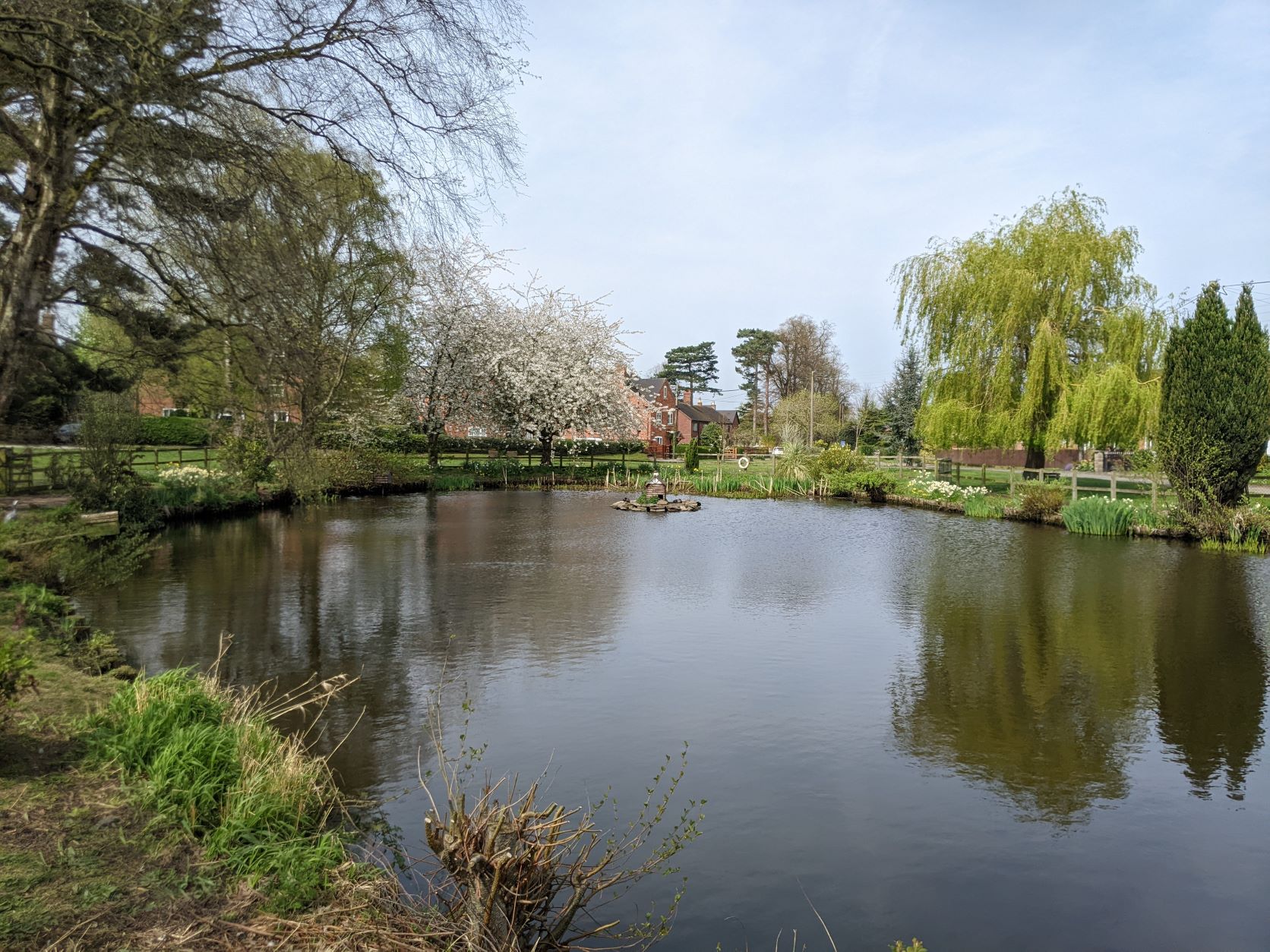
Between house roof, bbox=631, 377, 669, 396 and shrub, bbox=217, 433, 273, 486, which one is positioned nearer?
shrub, bbox=217, 433, 273, 486

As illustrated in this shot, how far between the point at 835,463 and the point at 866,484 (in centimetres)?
238

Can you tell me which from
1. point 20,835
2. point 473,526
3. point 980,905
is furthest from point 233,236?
point 473,526

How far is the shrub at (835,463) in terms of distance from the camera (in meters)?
31.2

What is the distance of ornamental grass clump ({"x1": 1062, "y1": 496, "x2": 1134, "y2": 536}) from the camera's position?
19.3m

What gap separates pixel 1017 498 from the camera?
23094 millimetres

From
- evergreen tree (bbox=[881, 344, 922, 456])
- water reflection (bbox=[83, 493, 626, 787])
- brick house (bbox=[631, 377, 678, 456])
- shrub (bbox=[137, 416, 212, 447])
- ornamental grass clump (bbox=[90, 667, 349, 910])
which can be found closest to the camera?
ornamental grass clump (bbox=[90, 667, 349, 910])

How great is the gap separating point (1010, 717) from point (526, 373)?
29.5 metres

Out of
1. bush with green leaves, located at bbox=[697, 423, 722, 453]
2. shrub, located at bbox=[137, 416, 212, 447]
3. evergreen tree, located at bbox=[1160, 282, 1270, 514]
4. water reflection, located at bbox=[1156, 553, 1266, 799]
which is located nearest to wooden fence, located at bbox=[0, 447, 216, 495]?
shrub, located at bbox=[137, 416, 212, 447]

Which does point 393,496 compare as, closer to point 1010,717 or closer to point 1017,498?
point 1017,498

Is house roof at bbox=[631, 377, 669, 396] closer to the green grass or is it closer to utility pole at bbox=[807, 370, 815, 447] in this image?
utility pole at bbox=[807, 370, 815, 447]

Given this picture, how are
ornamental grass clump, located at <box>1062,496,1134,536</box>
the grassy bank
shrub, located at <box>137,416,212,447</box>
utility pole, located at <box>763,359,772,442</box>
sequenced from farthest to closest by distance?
utility pole, located at <box>763,359,772,442</box>
shrub, located at <box>137,416,212,447</box>
ornamental grass clump, located at <box>1062,496,1134,536</box>
the grassy bank

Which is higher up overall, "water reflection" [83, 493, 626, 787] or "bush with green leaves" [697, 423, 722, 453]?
"bush with green leaves" [697, 423, 722, 453]

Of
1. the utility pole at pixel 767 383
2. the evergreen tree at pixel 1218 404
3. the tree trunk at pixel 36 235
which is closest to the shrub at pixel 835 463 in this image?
the evergreen tree at pixel 1218 404

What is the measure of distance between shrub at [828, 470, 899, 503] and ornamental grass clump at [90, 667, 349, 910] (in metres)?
25.1
